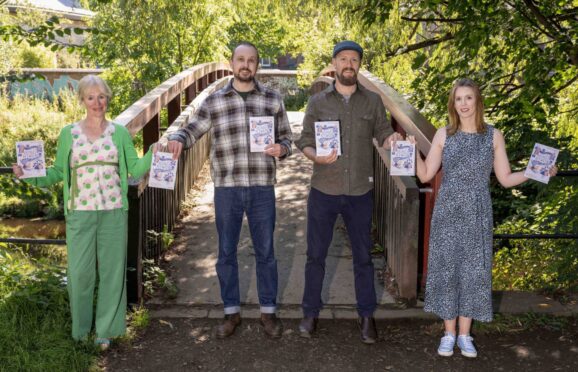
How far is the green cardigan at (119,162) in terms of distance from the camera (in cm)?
463

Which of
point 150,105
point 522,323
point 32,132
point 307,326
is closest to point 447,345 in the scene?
point 522,323

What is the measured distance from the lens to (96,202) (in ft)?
15.2

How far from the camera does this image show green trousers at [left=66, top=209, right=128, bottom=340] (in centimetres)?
468

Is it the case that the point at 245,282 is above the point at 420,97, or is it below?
below

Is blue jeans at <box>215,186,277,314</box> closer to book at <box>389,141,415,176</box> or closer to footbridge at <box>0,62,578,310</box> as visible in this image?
footbridge at <box>0,62,578,310</box>

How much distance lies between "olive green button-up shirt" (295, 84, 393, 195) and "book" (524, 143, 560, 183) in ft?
3.06

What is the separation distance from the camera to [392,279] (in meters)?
6.15

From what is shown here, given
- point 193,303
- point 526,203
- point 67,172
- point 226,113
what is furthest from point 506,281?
point 67,172

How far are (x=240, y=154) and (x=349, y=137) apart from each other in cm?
72

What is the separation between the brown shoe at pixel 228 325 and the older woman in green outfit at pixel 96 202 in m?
0.67

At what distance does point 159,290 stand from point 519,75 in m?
5.44

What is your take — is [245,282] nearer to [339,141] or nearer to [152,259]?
[152,259]

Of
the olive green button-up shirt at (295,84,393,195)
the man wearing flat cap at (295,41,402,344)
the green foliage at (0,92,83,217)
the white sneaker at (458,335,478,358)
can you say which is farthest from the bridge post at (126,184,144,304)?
the green foliage at (0,92,83,217)

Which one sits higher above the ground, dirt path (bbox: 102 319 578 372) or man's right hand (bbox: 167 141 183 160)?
man's right hand (bbox: 167 141 183 160)
